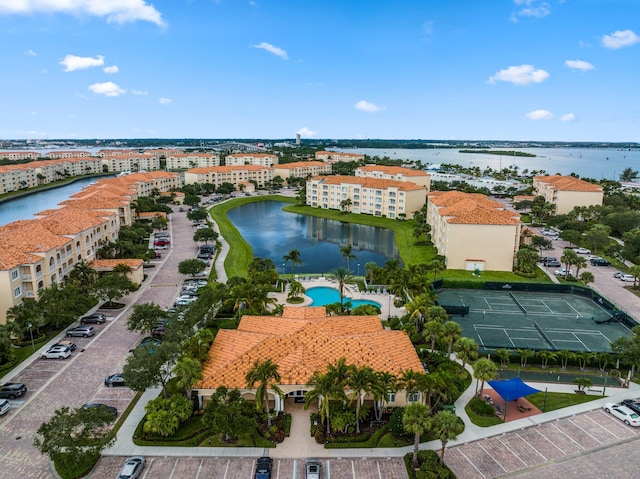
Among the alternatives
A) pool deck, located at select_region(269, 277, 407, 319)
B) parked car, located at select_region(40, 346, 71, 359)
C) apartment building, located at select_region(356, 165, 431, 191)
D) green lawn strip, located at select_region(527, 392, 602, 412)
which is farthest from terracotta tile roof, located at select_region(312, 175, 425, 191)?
parked car, located at select_region(40, 346, 71, 359)

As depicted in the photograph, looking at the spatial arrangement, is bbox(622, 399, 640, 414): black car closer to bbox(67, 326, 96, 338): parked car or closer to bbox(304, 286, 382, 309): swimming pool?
bbox(304, 286, 382, 309): swimming pool

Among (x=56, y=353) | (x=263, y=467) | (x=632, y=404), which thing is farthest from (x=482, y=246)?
(x=56, y=353)

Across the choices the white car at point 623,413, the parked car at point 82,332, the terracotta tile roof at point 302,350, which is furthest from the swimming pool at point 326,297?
the white car at point 623,413

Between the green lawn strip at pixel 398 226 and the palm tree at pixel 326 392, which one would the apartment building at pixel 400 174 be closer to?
the green lawn strip at pixel 398 226

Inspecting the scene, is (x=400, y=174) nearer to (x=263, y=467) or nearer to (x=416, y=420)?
(x=416, y=420)

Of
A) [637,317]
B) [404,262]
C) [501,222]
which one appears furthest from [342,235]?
[637,317]

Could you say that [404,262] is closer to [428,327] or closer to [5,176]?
[428,327]
